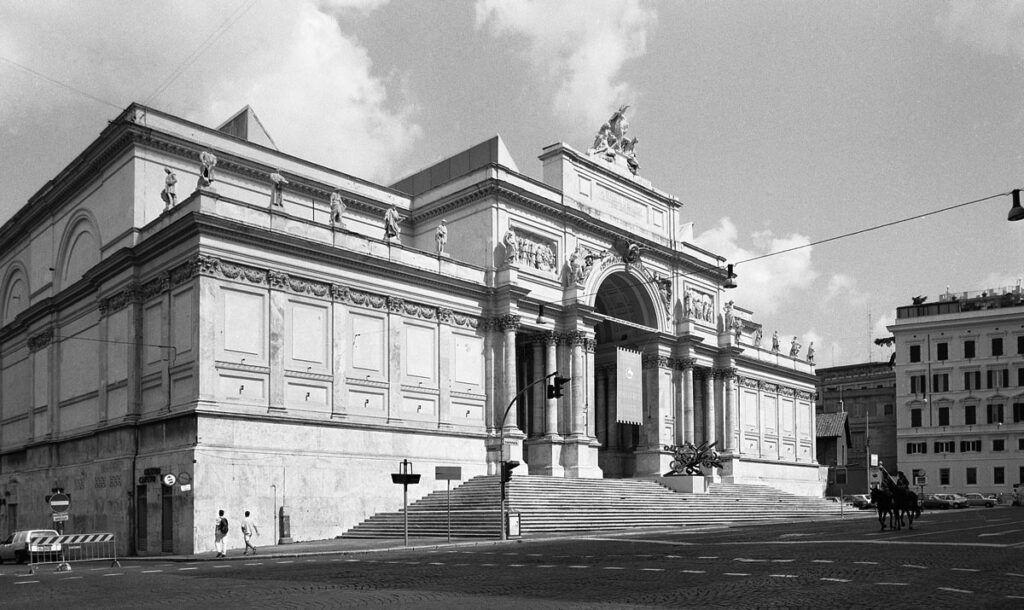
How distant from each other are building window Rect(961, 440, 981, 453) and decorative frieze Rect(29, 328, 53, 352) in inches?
2850

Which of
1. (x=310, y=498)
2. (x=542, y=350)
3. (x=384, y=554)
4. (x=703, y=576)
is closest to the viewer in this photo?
(x=703, y=576)

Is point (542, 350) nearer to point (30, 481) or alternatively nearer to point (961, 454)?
point (30, 481)

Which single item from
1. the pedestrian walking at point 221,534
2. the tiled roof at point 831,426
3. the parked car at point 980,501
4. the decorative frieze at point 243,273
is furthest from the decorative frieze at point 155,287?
the tiled roof at point 831,426

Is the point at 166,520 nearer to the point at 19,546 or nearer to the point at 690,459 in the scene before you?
the point at 19,546

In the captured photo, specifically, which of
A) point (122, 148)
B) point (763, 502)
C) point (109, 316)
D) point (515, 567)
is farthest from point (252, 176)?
point (763, 502)

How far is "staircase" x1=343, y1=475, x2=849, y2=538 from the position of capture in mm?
38281

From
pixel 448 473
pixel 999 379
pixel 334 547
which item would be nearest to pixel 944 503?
pixel 999 379

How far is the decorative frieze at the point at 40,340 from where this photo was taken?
154ft

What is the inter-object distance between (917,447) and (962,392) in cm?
610

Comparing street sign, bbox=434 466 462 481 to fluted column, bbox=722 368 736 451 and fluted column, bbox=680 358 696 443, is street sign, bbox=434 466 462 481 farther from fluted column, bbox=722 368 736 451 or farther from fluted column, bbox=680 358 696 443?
fluted column, bbox=722 368 736 451

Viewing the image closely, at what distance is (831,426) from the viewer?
87.8 metres

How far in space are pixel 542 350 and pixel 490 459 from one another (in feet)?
22.4

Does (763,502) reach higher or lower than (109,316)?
lower

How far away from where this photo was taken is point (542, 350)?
49938mm
